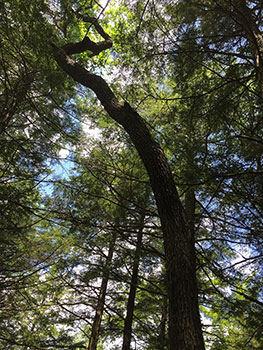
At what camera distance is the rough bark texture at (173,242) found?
2.00m

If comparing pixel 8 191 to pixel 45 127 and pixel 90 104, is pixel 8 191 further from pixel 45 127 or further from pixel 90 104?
pixel 90 104

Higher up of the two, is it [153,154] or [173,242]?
[153,154]

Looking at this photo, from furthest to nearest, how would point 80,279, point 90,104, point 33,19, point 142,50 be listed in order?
point 90,104 → point 80,279 → point 142,50 → point 33,19

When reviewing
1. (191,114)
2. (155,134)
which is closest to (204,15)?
(191,114)

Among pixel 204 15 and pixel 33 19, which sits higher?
pixel 204 15

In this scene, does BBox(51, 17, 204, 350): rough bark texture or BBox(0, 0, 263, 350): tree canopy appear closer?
BBox(51, 17, 204, 350): rough bark texture

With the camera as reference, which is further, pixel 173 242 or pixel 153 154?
pixel 153 154

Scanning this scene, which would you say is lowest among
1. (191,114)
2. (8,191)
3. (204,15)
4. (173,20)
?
(8,191)

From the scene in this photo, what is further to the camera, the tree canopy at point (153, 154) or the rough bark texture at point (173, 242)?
the tree canopy at point (153, 154)

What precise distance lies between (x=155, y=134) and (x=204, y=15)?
255 centimetres

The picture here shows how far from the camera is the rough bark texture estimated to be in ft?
6.57

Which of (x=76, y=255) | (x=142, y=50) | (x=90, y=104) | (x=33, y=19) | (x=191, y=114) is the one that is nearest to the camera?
(x=33, y=19)

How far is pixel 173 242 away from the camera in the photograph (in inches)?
96.0

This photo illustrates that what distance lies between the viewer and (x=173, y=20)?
462 cm
